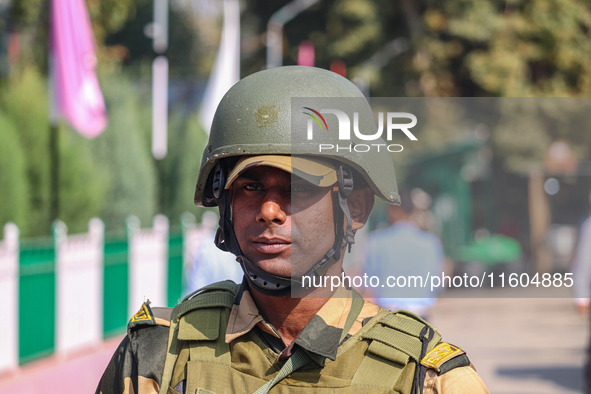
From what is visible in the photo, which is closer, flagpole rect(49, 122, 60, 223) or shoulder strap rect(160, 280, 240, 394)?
shoulder strap rect(160, 280, 240, 394)

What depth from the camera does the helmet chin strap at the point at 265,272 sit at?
2.34 meters

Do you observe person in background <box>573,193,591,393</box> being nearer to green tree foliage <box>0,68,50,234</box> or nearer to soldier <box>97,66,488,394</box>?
soldier <box>97,66,488,394</box>

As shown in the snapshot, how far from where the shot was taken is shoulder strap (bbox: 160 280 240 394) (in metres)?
2.35

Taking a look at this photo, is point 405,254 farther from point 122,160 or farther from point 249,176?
point 122,160

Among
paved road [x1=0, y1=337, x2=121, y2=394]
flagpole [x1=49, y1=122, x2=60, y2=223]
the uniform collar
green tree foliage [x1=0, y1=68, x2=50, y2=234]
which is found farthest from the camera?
green tree foliage [x1=0, y1=68, x2=50, y2=234]

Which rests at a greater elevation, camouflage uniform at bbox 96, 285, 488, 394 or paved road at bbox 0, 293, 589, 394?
camouflage uniform at bbox 96, 285, 488, 394

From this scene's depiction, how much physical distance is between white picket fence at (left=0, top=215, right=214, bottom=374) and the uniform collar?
11.8ft

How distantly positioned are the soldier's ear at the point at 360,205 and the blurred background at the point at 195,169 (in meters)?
0.44

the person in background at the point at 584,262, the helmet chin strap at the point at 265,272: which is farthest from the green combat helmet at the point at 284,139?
the person in background at the point at 584,262

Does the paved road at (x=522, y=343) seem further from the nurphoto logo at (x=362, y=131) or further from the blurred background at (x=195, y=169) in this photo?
the nurphoto logo at (x=362, y=131)

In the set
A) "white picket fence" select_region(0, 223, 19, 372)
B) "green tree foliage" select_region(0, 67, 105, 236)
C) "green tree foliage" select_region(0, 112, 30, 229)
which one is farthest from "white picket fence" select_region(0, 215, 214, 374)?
"green tree foliage" select_region(0, 67, 105, 236)

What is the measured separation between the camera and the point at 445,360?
7.16 ft

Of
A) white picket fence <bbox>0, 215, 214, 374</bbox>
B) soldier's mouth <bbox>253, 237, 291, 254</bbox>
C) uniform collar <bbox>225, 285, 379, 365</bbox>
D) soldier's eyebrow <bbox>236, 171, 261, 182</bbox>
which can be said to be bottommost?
white picket fence <bbox>0, 215, 214, 374</bbox>

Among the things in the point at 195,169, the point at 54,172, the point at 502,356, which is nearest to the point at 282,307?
the point at 502,356
